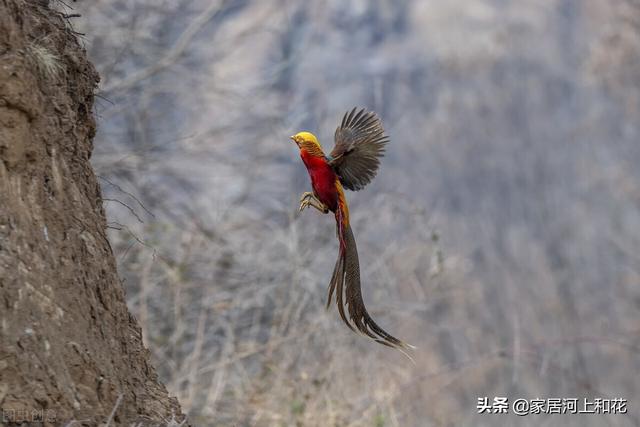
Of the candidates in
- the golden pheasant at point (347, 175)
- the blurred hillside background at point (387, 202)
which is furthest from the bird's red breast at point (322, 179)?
the blurred hillside background at point (387, 202)

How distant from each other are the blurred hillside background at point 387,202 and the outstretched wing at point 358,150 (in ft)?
2.26

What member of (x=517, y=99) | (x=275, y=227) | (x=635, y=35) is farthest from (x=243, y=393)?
(x=517, y=99)

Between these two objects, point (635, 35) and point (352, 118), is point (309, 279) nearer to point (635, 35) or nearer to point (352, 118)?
point (352, 118)

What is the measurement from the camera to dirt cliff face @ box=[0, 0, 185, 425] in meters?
2.66

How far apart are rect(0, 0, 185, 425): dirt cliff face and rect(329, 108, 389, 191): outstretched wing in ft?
2.46

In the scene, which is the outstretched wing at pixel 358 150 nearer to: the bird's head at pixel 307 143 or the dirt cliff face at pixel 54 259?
the bird's head at pixel 307 143

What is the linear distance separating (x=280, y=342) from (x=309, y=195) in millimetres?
4228

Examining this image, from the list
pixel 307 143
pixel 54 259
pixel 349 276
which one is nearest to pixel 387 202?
pixel 349 276

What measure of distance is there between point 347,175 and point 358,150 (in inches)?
3.2

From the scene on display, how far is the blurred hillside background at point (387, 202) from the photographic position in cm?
753

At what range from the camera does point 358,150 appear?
10.1ft

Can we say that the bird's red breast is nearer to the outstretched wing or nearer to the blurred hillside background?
the outstretched wing

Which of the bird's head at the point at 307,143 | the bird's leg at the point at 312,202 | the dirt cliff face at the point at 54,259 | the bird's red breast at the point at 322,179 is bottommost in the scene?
the dirt cliff face at the point at 54,259

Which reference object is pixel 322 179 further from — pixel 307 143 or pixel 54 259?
pixel 54 259
